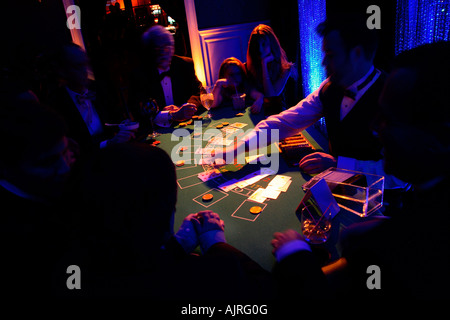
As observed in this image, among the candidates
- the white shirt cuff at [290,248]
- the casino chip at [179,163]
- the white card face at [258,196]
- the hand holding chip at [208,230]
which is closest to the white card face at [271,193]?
the white card face at [258,196]

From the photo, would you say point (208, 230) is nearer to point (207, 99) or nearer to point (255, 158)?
point (255, 158)

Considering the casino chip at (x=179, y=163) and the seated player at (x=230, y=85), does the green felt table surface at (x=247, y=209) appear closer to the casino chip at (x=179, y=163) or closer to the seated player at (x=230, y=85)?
→ the casino chip at (x=179, y=163)

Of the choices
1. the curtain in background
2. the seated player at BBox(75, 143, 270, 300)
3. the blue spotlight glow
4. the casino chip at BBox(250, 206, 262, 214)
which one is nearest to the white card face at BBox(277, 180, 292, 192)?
the casino chip at BBox(250, 206, 262, 214)

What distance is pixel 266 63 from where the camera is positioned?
3.66m

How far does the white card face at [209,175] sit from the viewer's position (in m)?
1.75

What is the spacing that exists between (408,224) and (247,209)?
0.75 m

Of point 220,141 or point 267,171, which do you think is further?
point 220,141

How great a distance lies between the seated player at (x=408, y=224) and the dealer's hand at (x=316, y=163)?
0.59m

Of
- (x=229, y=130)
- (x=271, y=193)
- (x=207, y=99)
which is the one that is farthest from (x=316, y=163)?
(x=207, y=99)

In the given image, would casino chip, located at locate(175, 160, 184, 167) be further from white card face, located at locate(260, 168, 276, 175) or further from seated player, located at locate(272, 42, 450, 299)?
seated player, located at locate(272, 42, 450, 299)

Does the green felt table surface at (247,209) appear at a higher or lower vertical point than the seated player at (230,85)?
lower

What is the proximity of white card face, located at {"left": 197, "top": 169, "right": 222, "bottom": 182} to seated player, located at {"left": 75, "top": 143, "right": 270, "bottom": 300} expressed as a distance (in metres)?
0.84

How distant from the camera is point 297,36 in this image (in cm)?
473
